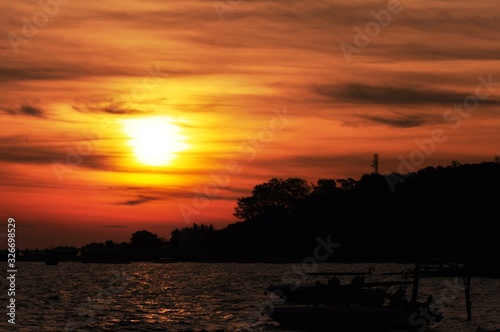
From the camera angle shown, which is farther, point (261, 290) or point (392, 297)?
point (261, 290)

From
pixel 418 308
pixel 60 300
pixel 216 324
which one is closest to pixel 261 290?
pixel 60 300

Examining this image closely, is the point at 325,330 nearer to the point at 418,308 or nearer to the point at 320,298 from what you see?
the point at 320,298

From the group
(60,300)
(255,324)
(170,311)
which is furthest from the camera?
(60,300)

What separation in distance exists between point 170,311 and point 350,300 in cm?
3042

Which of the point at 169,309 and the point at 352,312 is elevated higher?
the point at 352,312

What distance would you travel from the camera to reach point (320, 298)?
3130 inches

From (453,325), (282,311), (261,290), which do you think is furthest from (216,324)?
(261,290)

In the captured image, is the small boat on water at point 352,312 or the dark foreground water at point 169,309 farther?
the dark foreground water at point 169,309

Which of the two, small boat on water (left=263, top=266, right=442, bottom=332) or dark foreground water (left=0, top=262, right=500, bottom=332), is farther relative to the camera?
dark foreground water (left=0, top=262, right=500, bottom=332)

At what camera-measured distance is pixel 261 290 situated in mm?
143125

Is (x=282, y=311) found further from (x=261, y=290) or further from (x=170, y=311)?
(x=261, y=290)

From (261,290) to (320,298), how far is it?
211 ft

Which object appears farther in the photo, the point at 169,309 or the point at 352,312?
the point at 169,309

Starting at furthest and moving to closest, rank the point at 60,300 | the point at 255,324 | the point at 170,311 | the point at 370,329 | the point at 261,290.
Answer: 1. the point at 261,290
2. the point at 60,300
3. the point at 170,311
4. the point at 255,324
5. the point at 370,329
